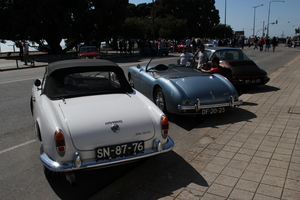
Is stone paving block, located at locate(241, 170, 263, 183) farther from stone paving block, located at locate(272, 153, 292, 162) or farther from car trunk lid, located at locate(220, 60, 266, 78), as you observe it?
car trunk lid, located at locate(220, 60, 266, 78)

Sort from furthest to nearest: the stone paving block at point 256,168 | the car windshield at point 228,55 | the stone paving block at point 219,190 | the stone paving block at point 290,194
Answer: the car windshield at point 228,55
the stone paving block at point 256,168
the stone paving block at point 219,190
the stone paving block at point 290,194

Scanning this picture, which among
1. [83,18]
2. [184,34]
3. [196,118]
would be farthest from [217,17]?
[196,118]

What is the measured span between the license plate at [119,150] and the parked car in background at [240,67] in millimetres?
6396

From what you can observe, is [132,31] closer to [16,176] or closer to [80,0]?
[80,0]

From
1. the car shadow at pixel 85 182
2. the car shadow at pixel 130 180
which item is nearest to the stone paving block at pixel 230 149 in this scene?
the car shadow at pixel 130 180

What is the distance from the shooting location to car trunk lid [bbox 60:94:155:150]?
128 inches

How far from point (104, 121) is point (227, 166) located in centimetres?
182

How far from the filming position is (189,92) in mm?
5805

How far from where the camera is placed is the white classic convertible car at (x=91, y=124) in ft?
10.5

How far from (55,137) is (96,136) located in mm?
467

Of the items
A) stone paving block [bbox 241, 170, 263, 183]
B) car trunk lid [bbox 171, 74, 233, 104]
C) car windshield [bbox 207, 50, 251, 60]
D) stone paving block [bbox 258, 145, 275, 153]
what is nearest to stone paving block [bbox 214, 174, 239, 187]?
stone paving block [bbox 241, 170, 263, 183]

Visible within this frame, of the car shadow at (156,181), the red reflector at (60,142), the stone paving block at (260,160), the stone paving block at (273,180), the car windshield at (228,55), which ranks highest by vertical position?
the car windshield at (228,55)

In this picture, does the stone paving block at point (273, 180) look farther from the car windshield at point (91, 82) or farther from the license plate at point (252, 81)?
the license plate at point (252, 81)

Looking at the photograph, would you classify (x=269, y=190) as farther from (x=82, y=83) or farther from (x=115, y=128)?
(x=82, y=83)
